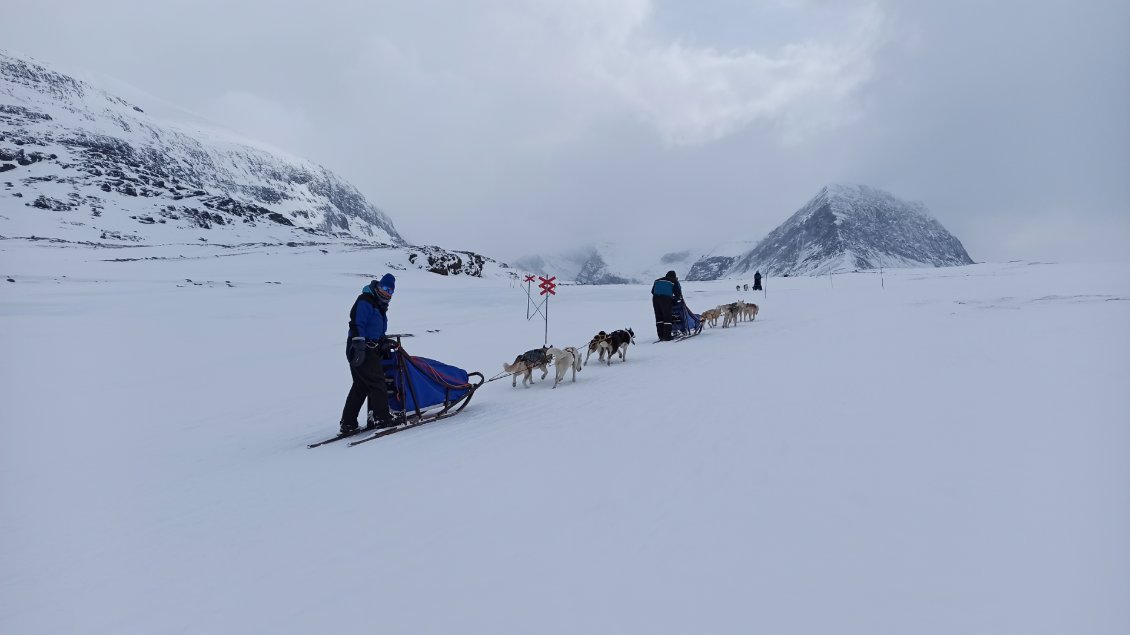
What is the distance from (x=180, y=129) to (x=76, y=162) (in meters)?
89.0

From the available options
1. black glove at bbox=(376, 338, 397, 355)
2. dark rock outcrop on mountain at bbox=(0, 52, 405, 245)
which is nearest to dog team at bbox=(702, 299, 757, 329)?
black glove at bbox=(376, 338, 397, 355)

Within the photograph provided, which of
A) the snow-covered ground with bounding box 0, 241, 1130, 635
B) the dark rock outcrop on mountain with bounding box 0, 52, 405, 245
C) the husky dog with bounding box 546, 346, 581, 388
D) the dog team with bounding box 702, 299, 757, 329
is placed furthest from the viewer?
the dark rock outcrop on mountain with bounding box 0, 52, 405, 245

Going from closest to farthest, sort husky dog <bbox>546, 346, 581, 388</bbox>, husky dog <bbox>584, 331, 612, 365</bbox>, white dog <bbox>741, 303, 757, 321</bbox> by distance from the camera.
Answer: husky dog <bbox>546, 346, 581, 388</bbox> → husky dog <bbox>584, 331, 612, 365</bbox> → white dog <bbox>741, 303, 757, 321</bbox>

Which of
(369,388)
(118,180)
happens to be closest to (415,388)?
(369,388)

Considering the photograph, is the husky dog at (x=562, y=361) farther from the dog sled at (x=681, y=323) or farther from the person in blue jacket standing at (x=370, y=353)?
the dog sled at (x=681, y=323)

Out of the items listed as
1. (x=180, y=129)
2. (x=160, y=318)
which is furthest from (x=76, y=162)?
(x=160, y=318)

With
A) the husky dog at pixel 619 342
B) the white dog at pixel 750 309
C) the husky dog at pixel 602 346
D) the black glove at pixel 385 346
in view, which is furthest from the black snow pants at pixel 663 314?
the black glove at pixel 385 346

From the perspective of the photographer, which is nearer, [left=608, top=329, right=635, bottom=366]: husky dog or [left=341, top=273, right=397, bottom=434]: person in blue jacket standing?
[left=341, top=273, right=397, bottom=434]: person in blue jacket standing

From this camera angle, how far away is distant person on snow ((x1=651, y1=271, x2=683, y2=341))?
13664mm

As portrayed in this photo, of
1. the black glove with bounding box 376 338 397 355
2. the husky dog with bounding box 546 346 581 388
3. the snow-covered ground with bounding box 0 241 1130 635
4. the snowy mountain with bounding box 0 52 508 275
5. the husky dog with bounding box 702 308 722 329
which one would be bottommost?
the snow-covered ground with bounding box 0 241 1130 635

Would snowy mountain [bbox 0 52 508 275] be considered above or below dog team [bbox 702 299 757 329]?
above

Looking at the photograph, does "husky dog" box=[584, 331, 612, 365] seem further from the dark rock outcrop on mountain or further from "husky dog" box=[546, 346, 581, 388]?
the dark rock outcrop on mountain

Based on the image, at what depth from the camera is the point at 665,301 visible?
1373cm

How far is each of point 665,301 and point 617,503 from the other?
1055 centimetres
